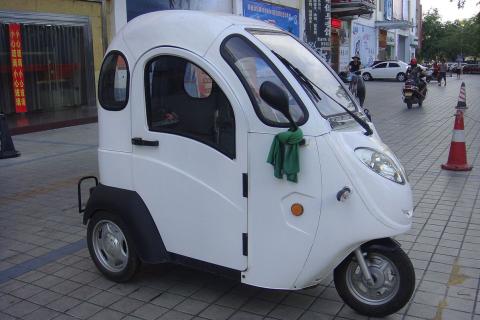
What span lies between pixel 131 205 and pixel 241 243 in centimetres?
96

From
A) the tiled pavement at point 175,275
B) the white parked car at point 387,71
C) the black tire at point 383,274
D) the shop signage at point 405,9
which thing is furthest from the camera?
the shop signage at point 405,9

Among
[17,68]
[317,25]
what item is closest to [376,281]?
[17,68]

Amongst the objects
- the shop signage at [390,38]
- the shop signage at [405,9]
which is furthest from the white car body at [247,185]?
the shop signage at [405,9]

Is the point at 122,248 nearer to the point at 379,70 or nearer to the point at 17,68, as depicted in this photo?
the point at 17,68

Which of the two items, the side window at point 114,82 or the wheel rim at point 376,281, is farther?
the side window at point 114,82

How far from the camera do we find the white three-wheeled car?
11.0 feet

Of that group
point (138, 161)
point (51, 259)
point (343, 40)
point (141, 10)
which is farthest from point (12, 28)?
point (343, 40)

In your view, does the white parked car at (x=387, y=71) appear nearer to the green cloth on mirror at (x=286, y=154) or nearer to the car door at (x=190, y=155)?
the car door at (x=190, y=155)

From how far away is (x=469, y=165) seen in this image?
8242 mm

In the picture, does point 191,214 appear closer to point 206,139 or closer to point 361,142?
point 206,139

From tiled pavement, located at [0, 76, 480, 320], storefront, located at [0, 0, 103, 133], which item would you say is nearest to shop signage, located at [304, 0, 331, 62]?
storefront, located at [0, 0, 103, 133]

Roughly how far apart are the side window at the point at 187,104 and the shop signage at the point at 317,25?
22.5 m

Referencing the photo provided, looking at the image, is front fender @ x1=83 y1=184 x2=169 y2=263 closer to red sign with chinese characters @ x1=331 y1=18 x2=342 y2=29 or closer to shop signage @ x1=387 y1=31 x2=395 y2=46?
red sign with chinese characters @ x1=331 y1=18 x2=342 y2=29

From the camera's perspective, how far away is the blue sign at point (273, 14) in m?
20.9
